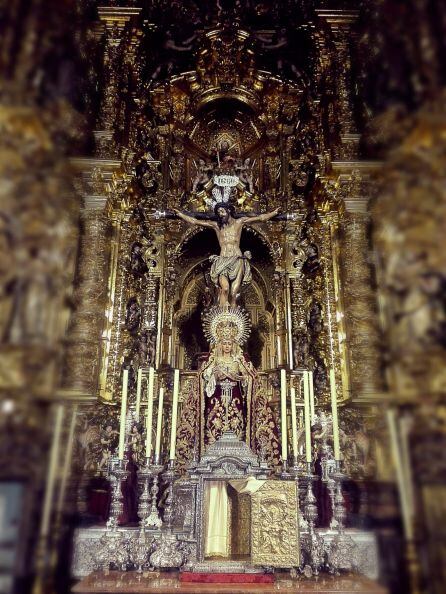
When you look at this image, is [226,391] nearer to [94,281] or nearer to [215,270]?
[215,270]

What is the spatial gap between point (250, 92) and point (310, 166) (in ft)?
5.68

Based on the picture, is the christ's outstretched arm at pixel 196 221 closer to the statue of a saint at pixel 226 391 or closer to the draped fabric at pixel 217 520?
the statue of a saint at pixel 226 391

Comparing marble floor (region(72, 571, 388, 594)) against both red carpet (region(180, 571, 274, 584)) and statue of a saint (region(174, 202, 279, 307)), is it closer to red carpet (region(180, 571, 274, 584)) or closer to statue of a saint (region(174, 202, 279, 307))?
red carpet (region(180, 571, 274, 584))

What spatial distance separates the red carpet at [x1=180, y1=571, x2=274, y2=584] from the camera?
3.64 m

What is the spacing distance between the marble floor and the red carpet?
0.23 ft

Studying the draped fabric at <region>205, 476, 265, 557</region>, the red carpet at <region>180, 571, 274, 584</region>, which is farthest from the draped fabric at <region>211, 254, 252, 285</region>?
the red carpet at <region>180, 571, 274, 584</region>

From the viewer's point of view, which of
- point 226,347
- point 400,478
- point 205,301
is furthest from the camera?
point 205,301

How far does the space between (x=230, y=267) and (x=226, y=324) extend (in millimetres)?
912

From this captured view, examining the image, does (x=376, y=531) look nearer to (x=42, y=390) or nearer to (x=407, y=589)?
(x=407, y=589)

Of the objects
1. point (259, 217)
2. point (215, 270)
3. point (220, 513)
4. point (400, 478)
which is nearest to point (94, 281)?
point (215, 270)

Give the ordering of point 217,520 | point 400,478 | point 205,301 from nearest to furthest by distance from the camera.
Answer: point 400,478, point 217,520, point 205,301

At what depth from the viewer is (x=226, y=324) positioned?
20.8 ft

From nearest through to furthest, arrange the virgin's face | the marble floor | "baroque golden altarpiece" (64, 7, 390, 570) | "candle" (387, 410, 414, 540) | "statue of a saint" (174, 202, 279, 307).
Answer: "candle" (387, 410, 414, 540) < the marble floor < "baroque golden altarpiece" (64, 7, 390, 570) < the virgin's face < "statue of a saint" (174, 202, 279, 307)

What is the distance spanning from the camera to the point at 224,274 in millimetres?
6812
